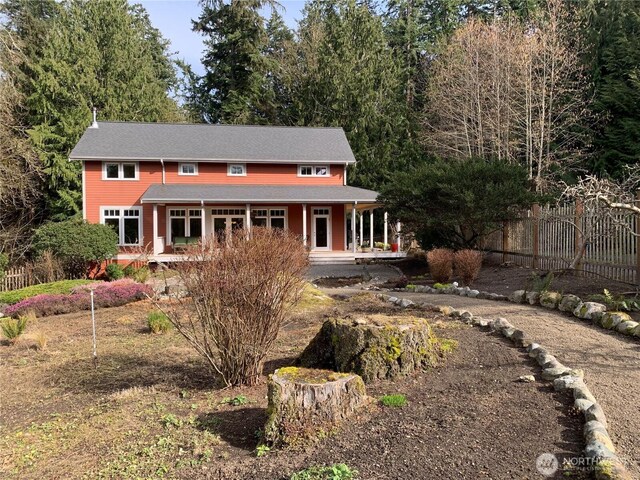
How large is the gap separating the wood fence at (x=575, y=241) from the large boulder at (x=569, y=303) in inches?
68.5

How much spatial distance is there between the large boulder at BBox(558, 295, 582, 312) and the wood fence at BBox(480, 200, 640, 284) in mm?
1741

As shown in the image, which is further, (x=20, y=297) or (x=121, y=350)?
(x=20, y=297)

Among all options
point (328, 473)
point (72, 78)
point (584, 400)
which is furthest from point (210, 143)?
point (328, 473)

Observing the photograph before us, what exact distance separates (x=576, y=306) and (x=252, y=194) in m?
17.0

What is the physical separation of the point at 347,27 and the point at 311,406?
32596 mm

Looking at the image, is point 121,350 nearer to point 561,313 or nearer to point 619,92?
point 561,313

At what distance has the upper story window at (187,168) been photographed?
24516 millimetres

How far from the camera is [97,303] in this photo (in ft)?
37.6

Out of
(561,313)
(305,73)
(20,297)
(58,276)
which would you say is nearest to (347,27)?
(305,73)

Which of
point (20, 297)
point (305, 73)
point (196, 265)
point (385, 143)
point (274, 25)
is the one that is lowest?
point (20, 297)

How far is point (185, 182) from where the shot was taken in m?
24.6

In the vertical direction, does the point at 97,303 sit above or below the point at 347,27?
below

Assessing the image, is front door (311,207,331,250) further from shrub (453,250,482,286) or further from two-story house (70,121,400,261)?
shrub (453,250,482,286)
